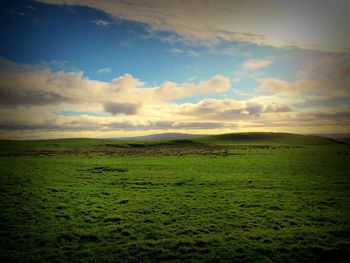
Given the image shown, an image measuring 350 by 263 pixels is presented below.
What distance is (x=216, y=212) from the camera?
18562mm

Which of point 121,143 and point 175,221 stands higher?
point 121,143

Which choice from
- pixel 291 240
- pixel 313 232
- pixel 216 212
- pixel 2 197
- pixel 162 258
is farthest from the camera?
pixel 2 197

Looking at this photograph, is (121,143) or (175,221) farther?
(121,143)

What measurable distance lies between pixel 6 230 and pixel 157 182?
57.6 feet

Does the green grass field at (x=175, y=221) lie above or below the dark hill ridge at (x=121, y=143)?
below

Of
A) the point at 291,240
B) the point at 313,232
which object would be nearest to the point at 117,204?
the point at 291,240

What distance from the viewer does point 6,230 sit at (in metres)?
14.8

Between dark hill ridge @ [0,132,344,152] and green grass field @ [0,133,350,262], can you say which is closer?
green grass field @ [0,133,350,262]

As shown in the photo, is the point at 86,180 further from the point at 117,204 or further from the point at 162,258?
the point at 162,258

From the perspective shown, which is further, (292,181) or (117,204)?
(292,181)

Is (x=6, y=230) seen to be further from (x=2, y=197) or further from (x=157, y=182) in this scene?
(x=157, y=182)

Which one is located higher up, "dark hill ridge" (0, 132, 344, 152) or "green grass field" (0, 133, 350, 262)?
"dark hill ridge" (0, 132, 344, 152)

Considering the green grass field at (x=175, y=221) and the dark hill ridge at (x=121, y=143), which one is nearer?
the green grass field at (x=175, y=221)

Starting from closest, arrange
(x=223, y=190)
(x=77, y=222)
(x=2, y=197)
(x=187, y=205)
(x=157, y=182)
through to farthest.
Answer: (x=77, y=222) → (x=187, y=205) → (x=2, y=197) → (x=223, y=190) → (x=157, y=182)
